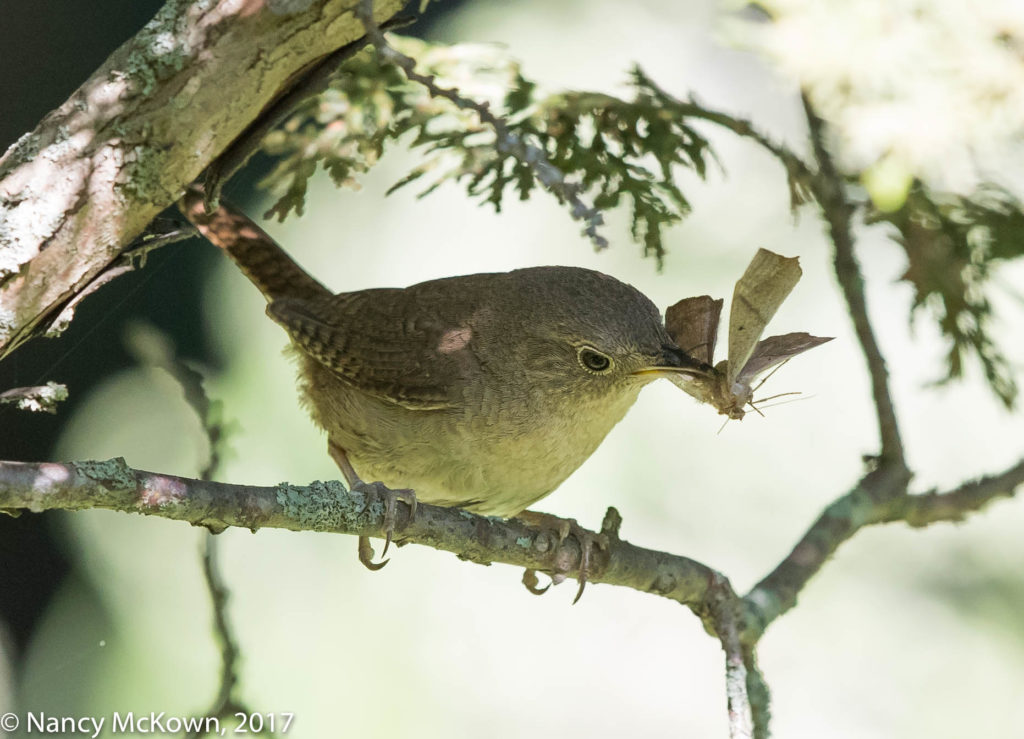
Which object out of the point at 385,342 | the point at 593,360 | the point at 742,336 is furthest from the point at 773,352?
the point at 385,342

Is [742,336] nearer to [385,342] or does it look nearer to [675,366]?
[675,366]

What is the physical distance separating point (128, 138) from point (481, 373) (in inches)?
44.6

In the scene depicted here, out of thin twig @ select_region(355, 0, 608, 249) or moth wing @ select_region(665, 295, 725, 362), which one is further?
moth wing @ select_region(665, 295, 725, 362)

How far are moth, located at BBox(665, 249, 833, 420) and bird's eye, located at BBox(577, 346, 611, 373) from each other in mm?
192

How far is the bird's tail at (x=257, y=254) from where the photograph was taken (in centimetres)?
310

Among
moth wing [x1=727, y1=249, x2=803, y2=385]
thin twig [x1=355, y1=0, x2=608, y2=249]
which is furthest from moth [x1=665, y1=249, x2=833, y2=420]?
thin twig [x1=355, y1=0, x2=608, y2=249]

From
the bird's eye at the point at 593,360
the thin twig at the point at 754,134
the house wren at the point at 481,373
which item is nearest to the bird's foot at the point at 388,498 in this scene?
the house wren at the point at 481,373

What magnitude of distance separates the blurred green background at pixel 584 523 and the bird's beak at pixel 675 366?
1351 millimetres

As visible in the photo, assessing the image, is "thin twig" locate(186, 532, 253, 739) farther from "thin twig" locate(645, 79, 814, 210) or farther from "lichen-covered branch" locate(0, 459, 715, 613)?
"thin twig" locate(645, 79, 814, 210)

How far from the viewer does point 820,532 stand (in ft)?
10.4

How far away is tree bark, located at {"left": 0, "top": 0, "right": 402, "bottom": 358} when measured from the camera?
81.3 inches

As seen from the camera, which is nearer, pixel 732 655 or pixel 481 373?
pixel 732 655

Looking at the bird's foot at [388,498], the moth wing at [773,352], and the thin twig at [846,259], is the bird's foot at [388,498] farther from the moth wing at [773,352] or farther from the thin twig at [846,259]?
the thin twig at [846,259]

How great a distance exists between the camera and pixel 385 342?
10.00 ft
